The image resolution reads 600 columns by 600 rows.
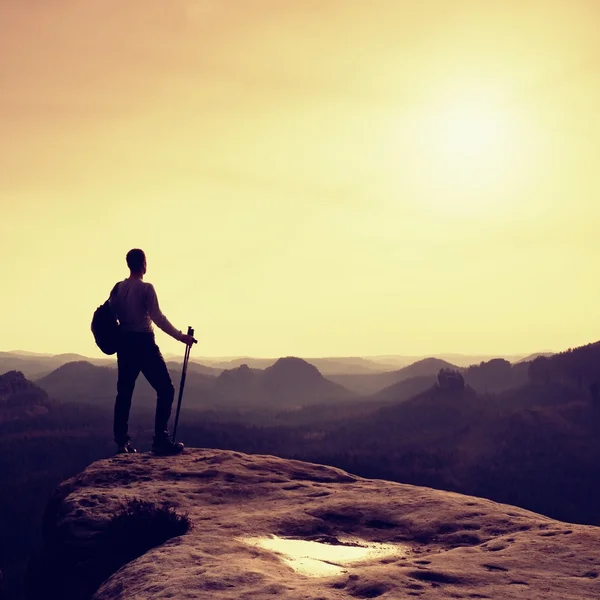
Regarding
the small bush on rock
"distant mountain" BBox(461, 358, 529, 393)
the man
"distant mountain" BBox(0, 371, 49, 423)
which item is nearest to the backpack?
the man

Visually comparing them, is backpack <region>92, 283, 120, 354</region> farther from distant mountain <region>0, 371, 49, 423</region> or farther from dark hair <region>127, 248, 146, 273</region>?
distant mountain <region>0, 371, 49, 423</region>

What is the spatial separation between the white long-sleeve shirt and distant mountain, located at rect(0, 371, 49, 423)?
221 feet

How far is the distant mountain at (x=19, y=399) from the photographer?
241 ft

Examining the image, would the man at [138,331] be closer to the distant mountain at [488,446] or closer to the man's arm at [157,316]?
the man's arm at [157,316]

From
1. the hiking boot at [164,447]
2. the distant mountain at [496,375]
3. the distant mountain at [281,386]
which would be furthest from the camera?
the distant mountain at [281,386]

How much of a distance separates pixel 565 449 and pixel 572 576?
52902mm

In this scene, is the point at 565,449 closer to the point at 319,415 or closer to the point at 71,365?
the point at 319,415

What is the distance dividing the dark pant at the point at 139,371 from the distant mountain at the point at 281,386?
117 m

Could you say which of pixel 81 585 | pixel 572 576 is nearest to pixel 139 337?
pixel 81 585

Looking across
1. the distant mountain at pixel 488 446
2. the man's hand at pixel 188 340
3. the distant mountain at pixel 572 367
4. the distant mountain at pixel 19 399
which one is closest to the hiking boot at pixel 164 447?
the man's hand at pixel 188 340

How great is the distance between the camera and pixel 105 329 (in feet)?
38.3

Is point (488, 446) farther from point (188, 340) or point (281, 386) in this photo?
point (281, 386)

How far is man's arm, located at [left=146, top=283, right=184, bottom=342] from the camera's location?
38.4ft

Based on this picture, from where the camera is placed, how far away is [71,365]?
138m
